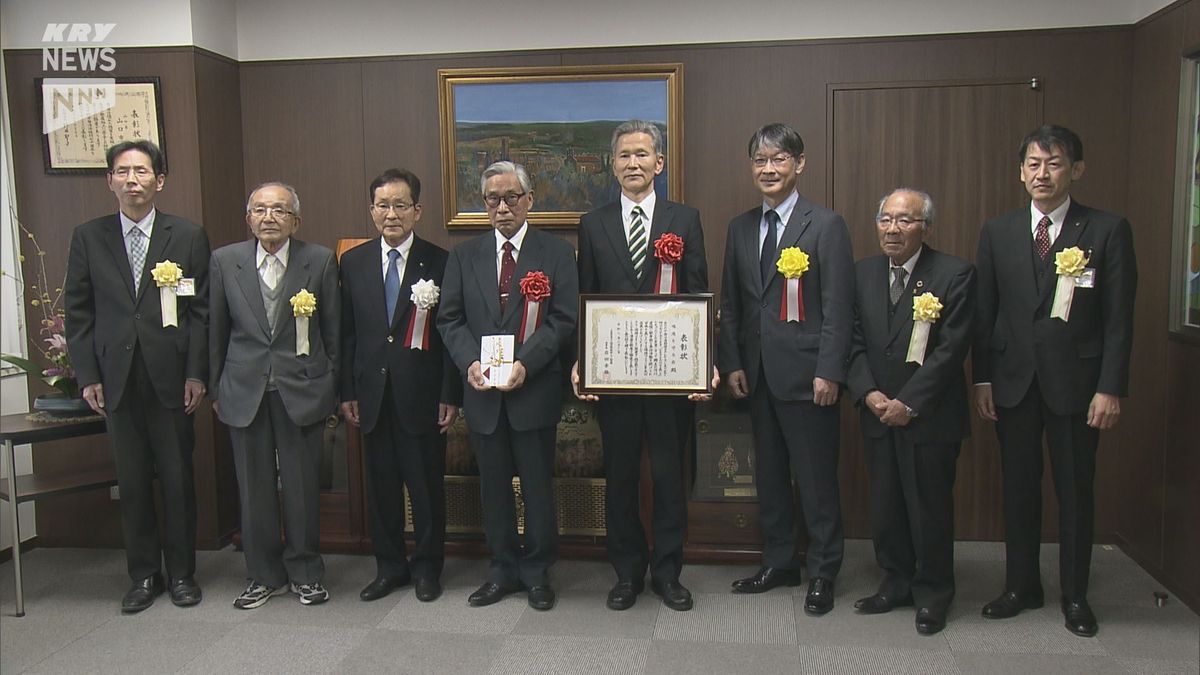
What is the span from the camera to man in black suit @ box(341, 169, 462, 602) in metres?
3.68

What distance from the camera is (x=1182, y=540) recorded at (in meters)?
3.75

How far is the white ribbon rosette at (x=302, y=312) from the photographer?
11.8 feet

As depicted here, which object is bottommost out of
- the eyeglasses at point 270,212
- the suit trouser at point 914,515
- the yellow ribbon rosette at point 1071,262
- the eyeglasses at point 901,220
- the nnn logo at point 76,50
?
the suit trouser at point 914,515

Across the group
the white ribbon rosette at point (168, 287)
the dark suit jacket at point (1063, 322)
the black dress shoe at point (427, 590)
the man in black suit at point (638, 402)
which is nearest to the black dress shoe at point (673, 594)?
the man in black suit at point (638, 402)

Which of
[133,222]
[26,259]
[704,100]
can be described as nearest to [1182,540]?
[704,100]

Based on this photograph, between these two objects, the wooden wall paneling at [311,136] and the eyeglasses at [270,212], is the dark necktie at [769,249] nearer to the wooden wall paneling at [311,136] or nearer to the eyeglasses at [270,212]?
the eyeglasses at [270,212]

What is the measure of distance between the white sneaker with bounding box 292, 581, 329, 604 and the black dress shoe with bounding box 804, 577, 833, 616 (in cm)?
194

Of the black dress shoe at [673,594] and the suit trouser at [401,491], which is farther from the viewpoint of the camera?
the suit trouser at [401,491]

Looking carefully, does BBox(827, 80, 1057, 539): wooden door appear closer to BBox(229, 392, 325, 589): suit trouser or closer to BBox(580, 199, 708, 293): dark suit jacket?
BBox(580, 199, 708, 293): dark suit jacket

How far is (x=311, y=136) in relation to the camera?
4.76 metres

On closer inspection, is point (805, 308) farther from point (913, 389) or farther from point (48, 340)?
point (48, 340)

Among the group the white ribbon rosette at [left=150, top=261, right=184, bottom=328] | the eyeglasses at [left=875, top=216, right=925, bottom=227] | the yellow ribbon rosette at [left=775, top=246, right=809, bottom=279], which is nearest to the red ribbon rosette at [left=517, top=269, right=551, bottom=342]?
the yellow ribbon rosette at [left=775, top=246, right=809, bottom=279]

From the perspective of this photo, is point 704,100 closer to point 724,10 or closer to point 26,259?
point 724,10

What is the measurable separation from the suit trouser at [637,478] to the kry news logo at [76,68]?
2.87 m
